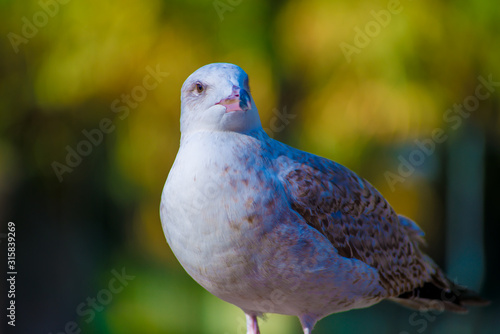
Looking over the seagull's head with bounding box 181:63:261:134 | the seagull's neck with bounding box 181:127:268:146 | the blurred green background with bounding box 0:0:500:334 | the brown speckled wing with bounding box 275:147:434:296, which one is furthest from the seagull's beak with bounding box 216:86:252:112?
the blurred green background with bounding box 0:0:500:334

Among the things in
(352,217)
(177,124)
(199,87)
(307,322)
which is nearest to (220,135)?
(199,87)

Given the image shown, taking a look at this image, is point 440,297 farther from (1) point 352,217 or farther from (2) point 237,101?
(2) point 237,101

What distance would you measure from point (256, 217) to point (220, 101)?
61cm

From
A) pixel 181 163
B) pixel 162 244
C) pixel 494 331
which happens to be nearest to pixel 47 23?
pixel 162 244

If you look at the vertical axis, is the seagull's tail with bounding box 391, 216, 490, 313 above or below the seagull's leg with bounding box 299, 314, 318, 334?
above

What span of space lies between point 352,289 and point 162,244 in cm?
669

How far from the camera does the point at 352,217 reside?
137 inches

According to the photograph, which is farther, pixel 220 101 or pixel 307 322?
pixel 307 322

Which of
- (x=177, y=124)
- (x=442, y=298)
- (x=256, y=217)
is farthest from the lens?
(x=177, y=124)

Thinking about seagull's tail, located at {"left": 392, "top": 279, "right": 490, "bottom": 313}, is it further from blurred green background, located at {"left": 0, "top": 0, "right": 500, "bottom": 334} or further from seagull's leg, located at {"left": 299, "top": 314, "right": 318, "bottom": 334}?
blurred green background, located at {"left": 0, "top": 0, "right": 500, "bottom": 334}

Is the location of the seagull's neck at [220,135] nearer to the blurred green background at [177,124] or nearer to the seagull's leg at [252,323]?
the seagull's leg at [252,323]

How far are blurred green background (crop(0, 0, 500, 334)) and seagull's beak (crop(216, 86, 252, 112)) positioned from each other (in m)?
5.66

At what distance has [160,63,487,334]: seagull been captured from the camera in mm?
2879

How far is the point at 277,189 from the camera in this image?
3.01 metres
